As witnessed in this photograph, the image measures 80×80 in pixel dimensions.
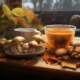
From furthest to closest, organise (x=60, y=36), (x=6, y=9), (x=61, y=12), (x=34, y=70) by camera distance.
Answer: (x=61, y=12), (x=6, y=9), (x=60, y=36), (x=34, y=70)

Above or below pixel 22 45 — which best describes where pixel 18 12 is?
above

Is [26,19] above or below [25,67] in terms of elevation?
above

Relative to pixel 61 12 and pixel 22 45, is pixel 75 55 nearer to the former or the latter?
pixel 22 45

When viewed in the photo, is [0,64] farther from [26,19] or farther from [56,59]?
[26,19]

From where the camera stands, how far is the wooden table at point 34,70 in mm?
329

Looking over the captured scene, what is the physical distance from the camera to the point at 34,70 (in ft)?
1.17

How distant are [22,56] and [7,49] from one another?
106 mm

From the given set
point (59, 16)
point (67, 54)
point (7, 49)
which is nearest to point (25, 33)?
point (7, 49)

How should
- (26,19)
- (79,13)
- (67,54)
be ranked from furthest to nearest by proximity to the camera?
(79,13)
(26,19)
(67,54)

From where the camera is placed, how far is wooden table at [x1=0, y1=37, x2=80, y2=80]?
33cm

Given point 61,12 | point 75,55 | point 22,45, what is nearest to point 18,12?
point 22,45

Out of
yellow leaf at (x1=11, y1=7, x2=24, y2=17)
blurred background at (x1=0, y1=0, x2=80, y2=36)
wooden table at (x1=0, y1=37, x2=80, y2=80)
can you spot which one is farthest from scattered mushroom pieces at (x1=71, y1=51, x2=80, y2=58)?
blurred background at (x1=0, y1=0, x2=80, y2=36)

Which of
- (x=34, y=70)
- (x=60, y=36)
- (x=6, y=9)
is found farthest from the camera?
(x=6, y=9)

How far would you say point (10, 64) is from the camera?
38cm
